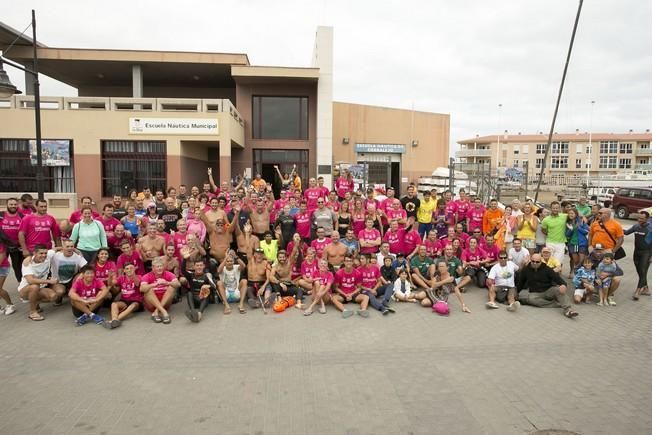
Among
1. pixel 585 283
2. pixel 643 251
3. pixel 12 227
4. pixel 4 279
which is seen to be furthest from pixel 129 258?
pixel 643 251

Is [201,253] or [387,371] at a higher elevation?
[201,253]

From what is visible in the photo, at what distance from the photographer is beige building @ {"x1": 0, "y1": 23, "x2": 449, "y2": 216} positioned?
57.9 ft

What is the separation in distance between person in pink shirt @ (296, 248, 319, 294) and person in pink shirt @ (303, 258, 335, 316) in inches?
6.7

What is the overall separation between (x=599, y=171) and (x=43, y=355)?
89458 mm

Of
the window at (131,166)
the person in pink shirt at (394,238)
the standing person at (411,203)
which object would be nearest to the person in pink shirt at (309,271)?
the person in pink shirt at (394,238)

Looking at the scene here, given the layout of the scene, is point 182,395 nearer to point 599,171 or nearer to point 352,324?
point 352,324

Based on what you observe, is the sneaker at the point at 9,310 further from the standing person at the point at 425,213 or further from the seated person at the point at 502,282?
the standing person at the point at 425,213

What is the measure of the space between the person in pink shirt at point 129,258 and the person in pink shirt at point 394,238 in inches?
208

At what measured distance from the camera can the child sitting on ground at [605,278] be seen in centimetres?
852

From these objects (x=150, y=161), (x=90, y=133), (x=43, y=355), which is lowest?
(x=43, y=355)

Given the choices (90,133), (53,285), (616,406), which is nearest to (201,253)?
(53,285)

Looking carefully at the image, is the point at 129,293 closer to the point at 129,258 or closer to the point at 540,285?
the point at 129,258

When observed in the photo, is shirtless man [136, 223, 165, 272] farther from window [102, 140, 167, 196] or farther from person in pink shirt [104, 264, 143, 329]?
window [102, 140, 167, 196]

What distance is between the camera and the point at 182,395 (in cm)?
478
